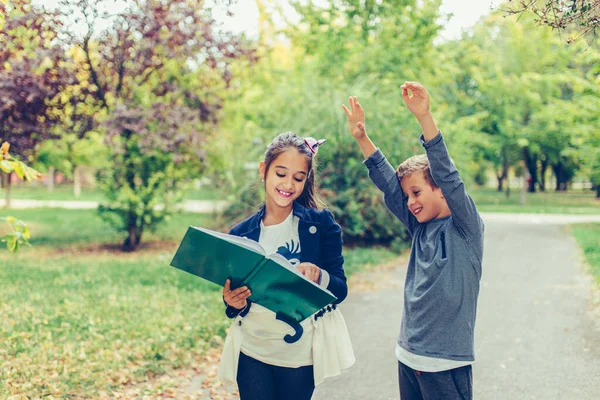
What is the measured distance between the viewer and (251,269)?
2.14 meters

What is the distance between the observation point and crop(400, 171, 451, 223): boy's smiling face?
246 centimetres

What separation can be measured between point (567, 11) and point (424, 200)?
1193mm

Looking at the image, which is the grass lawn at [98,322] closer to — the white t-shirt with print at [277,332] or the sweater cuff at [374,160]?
the white t-shirt with print at [277,332]

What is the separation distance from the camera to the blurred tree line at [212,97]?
31.8 feet

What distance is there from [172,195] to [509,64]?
20.4 metres

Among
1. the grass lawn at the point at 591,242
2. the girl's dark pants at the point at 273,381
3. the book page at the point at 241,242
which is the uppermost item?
the book page at the point at 241,242

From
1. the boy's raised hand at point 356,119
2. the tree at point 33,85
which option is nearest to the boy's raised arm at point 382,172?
the boy's raised hand at point 356,119

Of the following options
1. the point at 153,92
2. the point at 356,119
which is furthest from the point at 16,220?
the point at 153,92

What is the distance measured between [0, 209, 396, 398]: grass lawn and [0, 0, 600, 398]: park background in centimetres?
2

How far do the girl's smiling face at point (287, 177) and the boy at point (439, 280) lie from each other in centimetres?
45

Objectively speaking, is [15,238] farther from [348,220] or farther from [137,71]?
[348,220]

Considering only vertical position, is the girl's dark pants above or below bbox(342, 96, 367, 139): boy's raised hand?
below

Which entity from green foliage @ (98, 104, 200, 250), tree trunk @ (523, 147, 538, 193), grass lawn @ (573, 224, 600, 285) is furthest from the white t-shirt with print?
tree trunk @ (523, 147, 538, 193)

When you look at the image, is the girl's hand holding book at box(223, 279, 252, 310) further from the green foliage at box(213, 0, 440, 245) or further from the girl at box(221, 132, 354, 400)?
the green foliage at box(213, 0, 440, 245)
